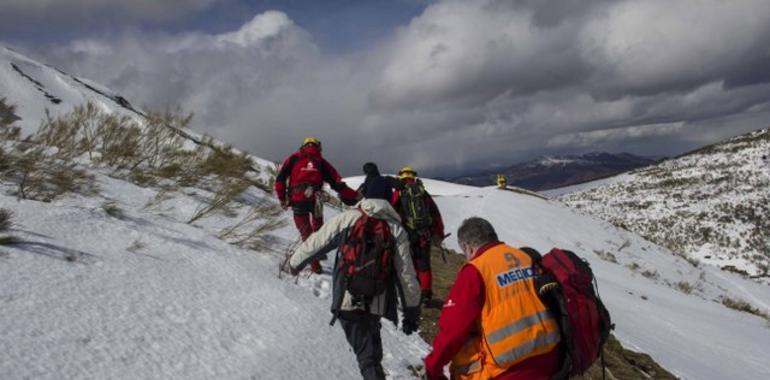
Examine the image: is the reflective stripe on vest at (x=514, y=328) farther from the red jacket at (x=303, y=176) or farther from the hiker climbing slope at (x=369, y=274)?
the red jacket at (x=303, y=176)

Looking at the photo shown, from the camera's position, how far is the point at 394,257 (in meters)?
3.15

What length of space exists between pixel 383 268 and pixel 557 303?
3.83 feet

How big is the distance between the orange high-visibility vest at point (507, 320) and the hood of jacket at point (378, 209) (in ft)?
3.09

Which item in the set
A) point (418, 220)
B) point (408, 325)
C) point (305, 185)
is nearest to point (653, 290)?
point (418, 220)

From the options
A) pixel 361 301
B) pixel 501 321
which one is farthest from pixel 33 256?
pixel 501 321

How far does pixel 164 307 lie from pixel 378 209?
5.96 feet

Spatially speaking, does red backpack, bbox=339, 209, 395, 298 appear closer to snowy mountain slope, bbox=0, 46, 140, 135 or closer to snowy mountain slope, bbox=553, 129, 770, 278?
snowy mountain slope, bbox=0, 46, 140, 135

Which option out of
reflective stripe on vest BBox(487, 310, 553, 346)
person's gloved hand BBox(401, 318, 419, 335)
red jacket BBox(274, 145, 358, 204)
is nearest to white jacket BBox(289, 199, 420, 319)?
person's gloved hand BBox(401, 318, 419, 335)

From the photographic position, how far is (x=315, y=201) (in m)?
5.55

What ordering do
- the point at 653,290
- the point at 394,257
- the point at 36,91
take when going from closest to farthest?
the point at 394,257 → the point at 36,91 → the point at 653,290

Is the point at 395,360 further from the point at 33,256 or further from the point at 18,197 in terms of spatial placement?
the point at 18,197

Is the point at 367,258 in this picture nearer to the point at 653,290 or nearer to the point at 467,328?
the point at 467,328

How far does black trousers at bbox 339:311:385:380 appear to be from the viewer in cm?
316

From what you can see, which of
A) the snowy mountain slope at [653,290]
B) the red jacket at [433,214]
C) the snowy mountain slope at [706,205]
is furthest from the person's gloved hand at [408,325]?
the snowy mountain slope at [706,205]
